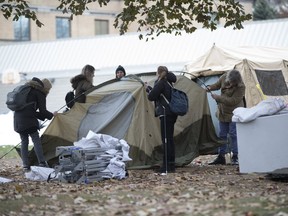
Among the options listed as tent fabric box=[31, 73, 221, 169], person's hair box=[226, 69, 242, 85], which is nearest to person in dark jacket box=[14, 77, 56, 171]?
tent fabric box=[31, 73, 221, 169]

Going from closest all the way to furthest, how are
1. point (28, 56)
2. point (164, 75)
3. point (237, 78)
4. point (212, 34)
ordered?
1. point (164, 75)
2. point (237, 78)
3. point (212, 34)
4. point (28, 56)

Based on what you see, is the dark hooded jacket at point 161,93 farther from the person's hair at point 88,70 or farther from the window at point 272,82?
the window at point 272,82

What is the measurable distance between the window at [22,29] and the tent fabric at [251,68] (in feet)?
101

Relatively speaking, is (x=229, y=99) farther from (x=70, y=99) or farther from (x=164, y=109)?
(x=70, y=99)

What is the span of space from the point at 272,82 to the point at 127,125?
5737 millimetres

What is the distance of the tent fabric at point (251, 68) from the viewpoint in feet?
55.9

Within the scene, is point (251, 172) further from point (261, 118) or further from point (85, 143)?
point (85, 143)

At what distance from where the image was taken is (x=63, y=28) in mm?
50000

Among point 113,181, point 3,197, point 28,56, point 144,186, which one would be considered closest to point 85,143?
point 113,181

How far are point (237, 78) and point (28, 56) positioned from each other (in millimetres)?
20445

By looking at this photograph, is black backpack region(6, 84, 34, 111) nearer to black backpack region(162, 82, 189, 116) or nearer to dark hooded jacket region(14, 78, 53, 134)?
dark hooded jacket region(14, 78, 53, 134)

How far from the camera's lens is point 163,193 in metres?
9.64

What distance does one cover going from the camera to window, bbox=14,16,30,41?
47.6 metres

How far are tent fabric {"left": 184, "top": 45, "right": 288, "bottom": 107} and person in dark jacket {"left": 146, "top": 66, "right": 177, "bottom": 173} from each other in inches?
166
